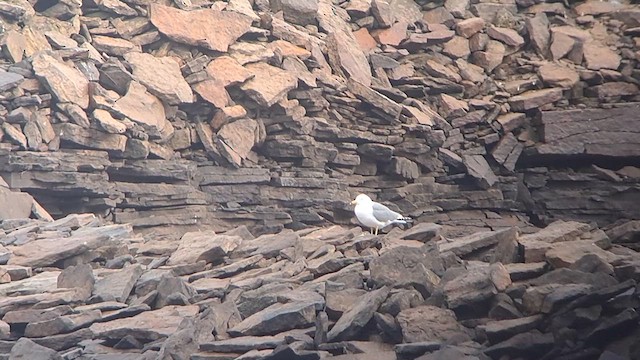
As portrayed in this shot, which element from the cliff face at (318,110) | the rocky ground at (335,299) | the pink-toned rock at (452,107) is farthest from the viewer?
the pink-toned rock at (452,107)

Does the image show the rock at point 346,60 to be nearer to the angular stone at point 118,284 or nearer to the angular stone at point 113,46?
the angular stone at point 113,46

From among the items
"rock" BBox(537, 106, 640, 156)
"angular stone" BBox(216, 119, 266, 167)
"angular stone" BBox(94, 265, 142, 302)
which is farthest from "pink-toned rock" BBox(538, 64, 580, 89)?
"angular stone" BBox(94, 265, 142, 302)

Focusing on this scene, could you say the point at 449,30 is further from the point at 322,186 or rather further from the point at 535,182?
the point at 322,186

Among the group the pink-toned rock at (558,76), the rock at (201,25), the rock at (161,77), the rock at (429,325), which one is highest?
the rock at (429,325)

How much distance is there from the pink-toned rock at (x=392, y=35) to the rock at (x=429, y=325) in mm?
14060

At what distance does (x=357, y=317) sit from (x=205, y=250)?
382 centimetres

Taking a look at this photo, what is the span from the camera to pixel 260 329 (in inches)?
329

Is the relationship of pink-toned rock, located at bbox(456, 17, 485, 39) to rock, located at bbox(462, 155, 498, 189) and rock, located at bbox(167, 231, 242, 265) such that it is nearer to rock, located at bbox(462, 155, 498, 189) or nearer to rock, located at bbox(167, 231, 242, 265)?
rock, located at bbox(462, 155, 498, 189)

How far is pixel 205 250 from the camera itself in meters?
11.3

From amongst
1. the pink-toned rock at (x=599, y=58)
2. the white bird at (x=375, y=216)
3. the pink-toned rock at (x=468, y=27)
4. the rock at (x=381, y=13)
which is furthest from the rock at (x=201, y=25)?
the pink-toned rock at (x=599, y=58)

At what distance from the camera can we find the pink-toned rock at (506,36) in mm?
22094

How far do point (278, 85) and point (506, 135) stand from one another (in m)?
6.06

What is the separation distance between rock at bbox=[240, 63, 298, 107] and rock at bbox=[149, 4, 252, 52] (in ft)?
2.56

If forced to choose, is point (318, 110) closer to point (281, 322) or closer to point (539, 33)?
point (539, 33)
